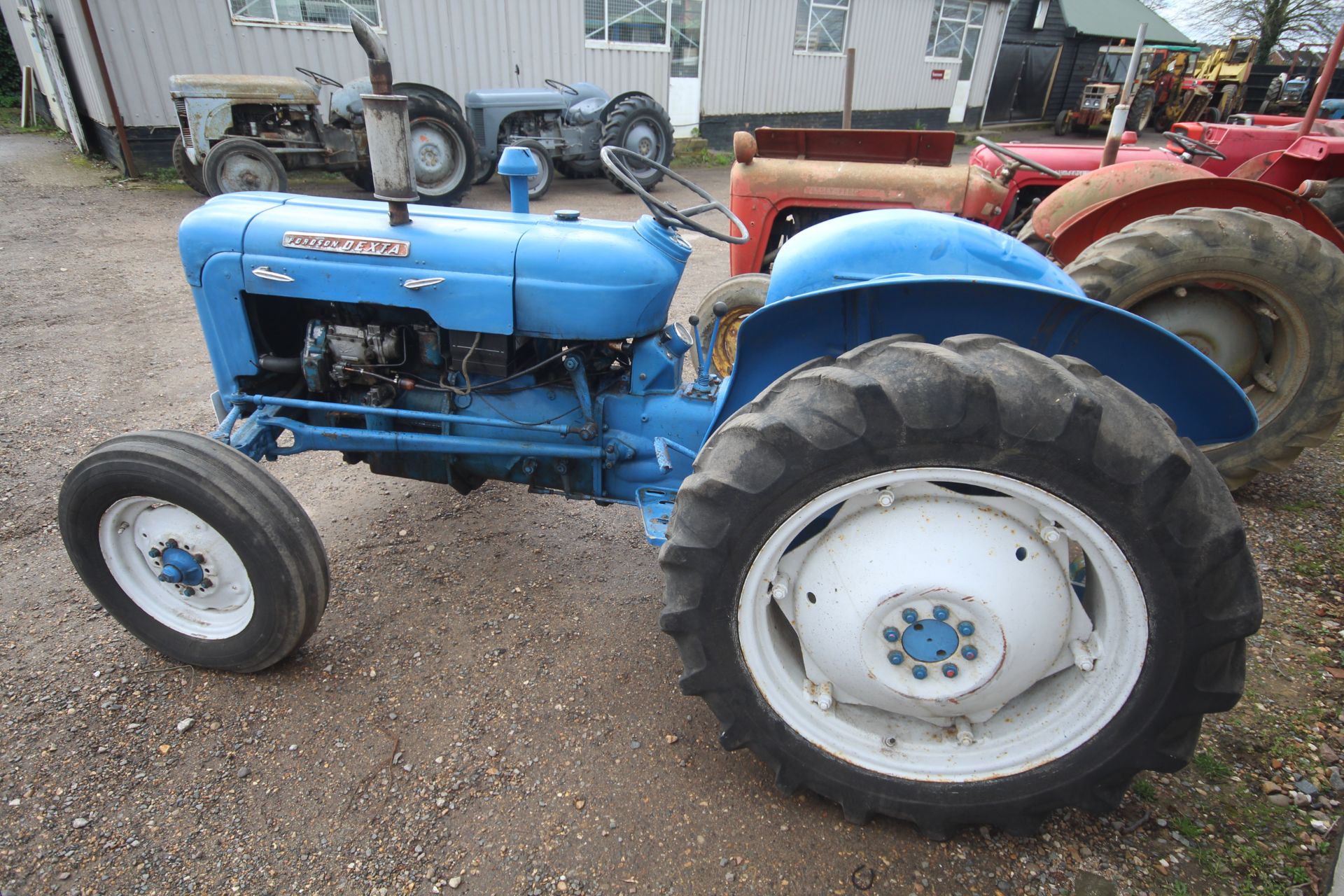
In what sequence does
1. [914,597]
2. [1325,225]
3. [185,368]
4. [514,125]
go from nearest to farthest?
1. [914,597]
2. [1325,225]
3. [185,368]
4. [514,125]

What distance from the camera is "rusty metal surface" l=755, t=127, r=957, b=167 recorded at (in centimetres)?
487

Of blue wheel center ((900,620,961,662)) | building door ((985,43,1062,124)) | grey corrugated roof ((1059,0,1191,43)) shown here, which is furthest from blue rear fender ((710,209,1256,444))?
grey corrugated roof ((1059,0,1191,43))

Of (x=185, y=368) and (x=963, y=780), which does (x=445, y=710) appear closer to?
(x=963, y=780)

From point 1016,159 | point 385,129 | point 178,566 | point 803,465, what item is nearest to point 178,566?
point 178,566

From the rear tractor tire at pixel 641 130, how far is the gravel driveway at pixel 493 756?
7588mm

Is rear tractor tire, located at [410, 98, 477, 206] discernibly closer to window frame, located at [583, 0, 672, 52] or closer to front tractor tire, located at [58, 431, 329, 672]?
window frame, located at [583, 0, 672, 52]

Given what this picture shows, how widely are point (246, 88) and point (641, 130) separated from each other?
4.44 meters

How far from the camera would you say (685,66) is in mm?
12180

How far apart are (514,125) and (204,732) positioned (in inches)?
353

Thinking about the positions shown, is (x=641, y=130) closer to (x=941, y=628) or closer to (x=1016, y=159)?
(x=1016, y=159)

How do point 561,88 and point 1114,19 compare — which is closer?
point 561,88

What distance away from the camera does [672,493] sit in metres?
2.44

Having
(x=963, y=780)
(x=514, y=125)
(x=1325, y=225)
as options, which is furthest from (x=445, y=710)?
(x=514, y=125)

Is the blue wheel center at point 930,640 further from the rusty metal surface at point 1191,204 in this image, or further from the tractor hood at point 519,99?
the tractor hood at point 519,99
